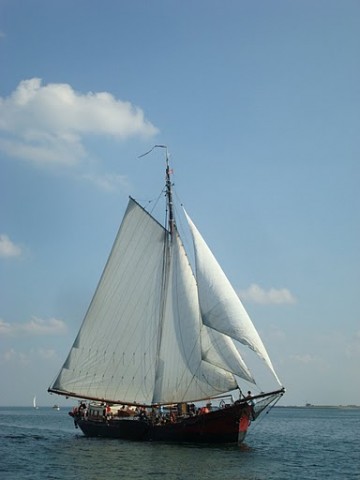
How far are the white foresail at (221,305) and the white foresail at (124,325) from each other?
6.44m

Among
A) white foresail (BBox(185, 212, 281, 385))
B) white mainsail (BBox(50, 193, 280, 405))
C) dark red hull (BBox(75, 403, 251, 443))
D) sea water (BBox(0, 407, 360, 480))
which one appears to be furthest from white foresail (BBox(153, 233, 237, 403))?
sea water (BBox(0, 407, 360, 480))

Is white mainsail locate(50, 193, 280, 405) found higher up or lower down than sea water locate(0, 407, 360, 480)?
higher up

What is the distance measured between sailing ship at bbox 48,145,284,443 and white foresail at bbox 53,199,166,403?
9 cm

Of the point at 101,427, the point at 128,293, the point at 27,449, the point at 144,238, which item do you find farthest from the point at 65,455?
the point at 144,238

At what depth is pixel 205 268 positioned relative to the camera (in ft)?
170

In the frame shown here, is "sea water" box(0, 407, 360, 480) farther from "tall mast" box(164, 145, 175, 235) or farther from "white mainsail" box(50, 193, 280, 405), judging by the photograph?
"tall mast" box(164, 145, 175, 235)

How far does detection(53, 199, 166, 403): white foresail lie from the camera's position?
56250 mm

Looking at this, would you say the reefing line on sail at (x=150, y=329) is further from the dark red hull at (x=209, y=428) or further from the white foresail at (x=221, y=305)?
the dark red hull at (x=209, y=428)

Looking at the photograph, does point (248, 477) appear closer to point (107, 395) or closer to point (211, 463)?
point (211, 463)

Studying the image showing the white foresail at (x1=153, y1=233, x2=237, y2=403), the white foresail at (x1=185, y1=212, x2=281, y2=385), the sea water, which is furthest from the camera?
the white foresail at (x1=153, y1=233, x2=237, y2=403)

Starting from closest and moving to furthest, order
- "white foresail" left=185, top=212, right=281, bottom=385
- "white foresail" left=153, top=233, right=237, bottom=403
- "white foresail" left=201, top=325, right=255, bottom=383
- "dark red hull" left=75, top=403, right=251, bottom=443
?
"white foresail" left=185, top=212, right=281, bottom=385 < "white foresail" left=201, top=325, right=255, bottom=383 < "dark red hull" left=75, top=403, right=251, bottom=443 < "white foresail" left=153, top=233, right=237, bottom=403

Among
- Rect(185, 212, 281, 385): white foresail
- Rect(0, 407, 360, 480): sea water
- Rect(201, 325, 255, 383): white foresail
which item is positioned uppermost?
Rect(185, 212, 281, 385): white foresail

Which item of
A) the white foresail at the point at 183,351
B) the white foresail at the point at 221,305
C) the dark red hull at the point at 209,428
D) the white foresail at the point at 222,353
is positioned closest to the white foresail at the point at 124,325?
the white foresail at the point at 183,351

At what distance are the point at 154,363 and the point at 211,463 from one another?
610 inches
